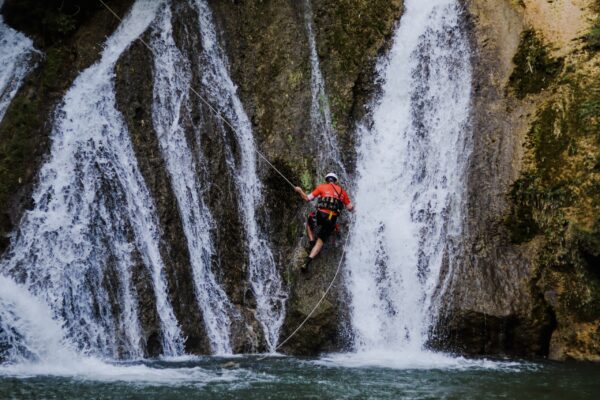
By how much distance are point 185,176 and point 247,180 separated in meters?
1.28

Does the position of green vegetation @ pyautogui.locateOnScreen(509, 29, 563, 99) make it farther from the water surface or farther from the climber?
the water surface

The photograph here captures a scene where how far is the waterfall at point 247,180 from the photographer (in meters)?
12.5

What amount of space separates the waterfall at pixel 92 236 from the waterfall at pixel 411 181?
3.57 m

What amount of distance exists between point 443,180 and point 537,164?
5.61 feet

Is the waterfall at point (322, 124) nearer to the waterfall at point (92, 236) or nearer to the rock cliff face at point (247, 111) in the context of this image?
the rock cliff face at point (247, 111)

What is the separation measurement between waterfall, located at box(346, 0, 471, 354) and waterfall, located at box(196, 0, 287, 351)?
4.83 ft

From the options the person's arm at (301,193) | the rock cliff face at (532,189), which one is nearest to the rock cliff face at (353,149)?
the rock cliff face at (532,189)

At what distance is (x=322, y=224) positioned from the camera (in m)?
12.3

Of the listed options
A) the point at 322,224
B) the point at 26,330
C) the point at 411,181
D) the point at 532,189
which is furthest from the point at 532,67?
the point at 26,330

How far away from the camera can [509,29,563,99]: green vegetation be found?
43.3ft

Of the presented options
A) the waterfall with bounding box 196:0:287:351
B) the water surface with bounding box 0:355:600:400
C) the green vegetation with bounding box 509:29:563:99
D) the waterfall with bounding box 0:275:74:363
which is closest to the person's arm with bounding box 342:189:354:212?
the waterfall with bounding box 196:0:287:351

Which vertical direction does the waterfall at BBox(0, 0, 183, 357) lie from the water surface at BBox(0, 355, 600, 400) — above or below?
above

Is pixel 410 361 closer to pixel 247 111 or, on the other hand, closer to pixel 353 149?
pixel 353 149

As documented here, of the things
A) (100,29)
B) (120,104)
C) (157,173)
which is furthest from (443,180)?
(100,29)
